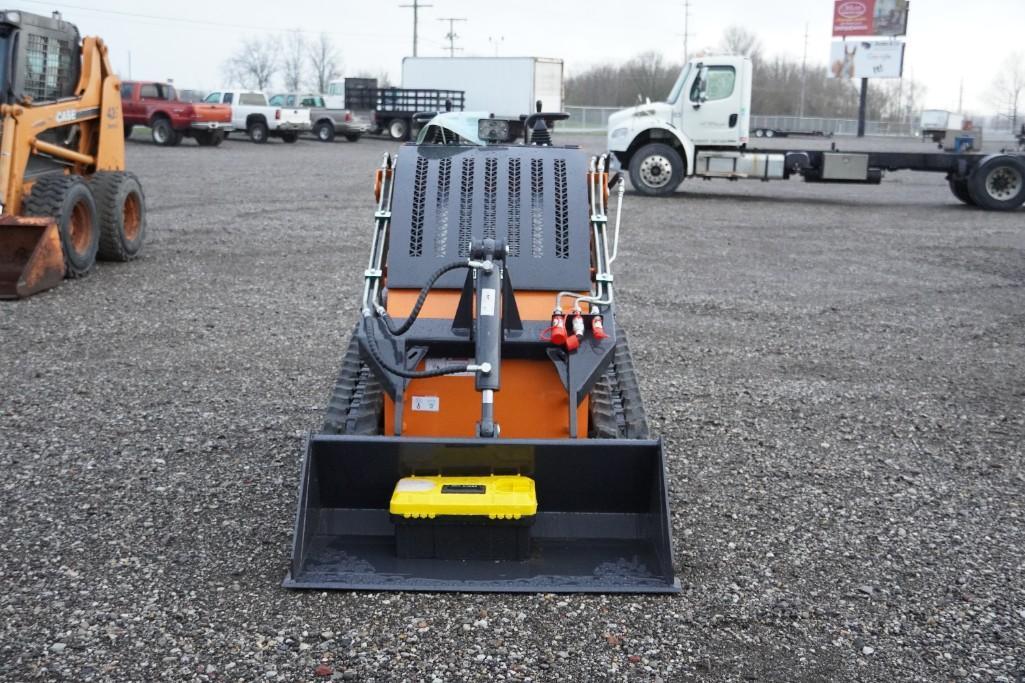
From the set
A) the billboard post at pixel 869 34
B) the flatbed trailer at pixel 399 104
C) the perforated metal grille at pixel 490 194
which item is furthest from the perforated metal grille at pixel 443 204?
the billboard post at pixel 869 34

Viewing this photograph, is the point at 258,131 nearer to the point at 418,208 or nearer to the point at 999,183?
the point at 999,183

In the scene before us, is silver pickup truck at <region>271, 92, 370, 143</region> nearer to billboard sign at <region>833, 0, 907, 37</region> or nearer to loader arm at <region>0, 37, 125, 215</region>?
loader arm at <region>0, 37, 125, 215</region>

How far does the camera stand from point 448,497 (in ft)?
13.4

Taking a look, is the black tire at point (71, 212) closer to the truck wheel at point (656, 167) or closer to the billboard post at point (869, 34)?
the truck wheel at point (656, 167)

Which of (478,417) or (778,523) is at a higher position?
(478,417)

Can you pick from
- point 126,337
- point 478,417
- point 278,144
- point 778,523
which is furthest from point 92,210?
point 278,144

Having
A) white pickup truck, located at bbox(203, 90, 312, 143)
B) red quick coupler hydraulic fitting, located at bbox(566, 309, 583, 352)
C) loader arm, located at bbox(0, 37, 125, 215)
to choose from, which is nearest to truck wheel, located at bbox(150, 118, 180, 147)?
white pickup truck, located at bbox(203, 90, 312, 143)

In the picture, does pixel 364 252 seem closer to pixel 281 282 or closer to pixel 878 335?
pixel 281 282

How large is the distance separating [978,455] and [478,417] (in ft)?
9.35

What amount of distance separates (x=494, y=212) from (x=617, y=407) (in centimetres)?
112

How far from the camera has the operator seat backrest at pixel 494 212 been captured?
16.7ft

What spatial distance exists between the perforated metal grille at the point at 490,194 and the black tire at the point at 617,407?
0.82m

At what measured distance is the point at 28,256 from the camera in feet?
32.3

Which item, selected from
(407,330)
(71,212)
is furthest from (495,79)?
(407,330)
